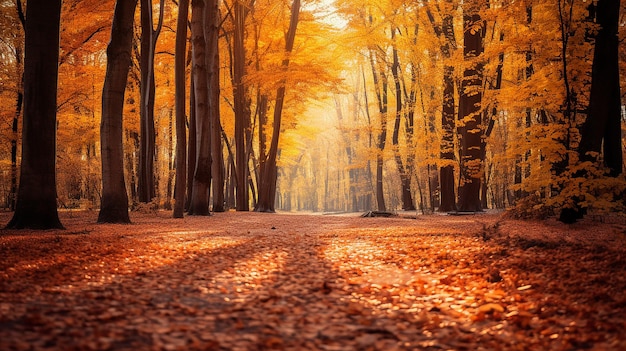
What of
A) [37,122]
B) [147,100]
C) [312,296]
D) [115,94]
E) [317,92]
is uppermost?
[317,92]

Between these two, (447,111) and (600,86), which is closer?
(600,86)

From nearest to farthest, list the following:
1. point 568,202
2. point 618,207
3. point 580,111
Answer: point 618,207 → point 568,202 → point 580,111

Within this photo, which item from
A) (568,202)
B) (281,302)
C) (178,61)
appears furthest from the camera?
(178,61)

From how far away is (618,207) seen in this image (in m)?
7.80

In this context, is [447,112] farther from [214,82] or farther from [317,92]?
[214,82]

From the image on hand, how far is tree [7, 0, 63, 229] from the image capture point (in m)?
8.80

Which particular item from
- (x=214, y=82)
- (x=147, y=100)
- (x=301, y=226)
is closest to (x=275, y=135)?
(x=214, y=82)

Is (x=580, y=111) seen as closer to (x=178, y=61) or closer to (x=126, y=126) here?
(x=178, y=61)

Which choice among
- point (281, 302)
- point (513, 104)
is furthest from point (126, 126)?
point (281, 302)

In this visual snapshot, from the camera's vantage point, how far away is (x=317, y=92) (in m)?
23.2

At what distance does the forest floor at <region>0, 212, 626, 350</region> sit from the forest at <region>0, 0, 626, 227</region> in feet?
10.2

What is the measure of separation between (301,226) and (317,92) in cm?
1209

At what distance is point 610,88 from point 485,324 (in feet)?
24.4

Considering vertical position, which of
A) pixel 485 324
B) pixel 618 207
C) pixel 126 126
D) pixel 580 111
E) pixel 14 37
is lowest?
pixel 485 324
